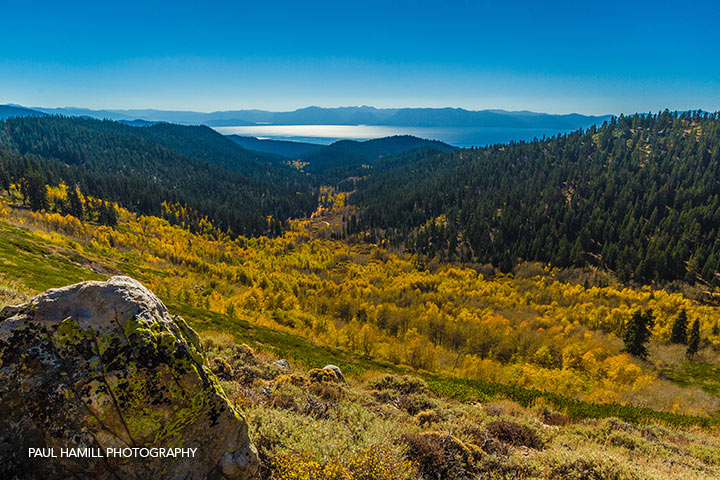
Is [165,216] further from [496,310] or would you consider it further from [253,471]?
[253,471]

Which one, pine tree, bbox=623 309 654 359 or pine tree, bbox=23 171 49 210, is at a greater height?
pine tree, bbox=23 171 49 210

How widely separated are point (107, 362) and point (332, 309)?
7866 centimetres

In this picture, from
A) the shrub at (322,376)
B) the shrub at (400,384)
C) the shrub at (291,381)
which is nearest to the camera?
the shrub at (291,381)

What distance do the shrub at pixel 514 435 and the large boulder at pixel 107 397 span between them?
11.3 meters

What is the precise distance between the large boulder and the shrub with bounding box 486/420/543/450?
11.3m

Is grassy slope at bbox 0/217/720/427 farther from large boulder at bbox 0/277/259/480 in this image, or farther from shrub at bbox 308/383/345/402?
large boulder at bbox 0/277/259/480

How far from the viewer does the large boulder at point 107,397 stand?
5.20 meters

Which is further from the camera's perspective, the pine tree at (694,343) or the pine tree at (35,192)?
the pine tree at (35,192)

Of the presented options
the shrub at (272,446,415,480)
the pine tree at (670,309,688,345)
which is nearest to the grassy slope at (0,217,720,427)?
the shrub at (272,446,415,480)

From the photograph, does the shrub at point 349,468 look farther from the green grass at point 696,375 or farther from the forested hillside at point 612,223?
the forested hillside at point 612,223

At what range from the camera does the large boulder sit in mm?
5203

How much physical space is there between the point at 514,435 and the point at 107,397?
1500cm

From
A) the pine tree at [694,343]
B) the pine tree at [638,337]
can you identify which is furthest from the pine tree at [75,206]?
the pine tree at [694,343]

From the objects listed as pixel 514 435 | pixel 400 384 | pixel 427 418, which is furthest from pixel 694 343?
pixel 427 418
